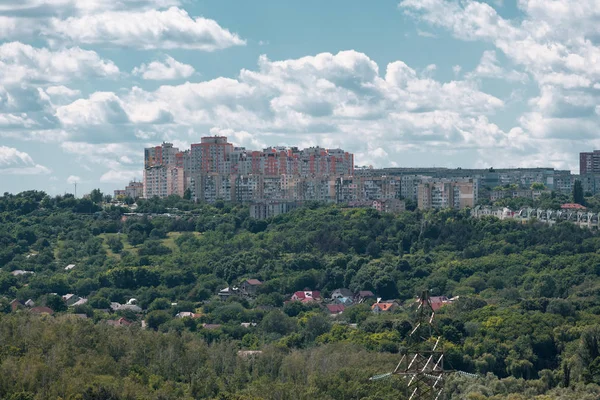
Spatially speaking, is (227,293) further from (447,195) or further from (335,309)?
(447,195)

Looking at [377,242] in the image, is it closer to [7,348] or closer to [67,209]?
[67,209]

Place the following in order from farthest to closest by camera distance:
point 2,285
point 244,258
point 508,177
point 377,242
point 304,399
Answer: point 508,177 < point 377,242 < point 244,258 < point 2,285 < point 304,399

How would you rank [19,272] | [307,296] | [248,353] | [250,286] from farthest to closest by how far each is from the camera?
[19,272], [250,286], [307,296], [248,353]

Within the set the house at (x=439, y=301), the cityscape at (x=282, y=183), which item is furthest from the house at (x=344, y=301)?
the cityscape at (x=282, y=183)

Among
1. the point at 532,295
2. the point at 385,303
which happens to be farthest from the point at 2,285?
the point at 532,295

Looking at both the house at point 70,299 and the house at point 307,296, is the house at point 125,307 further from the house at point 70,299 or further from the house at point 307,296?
the house at point 307,296

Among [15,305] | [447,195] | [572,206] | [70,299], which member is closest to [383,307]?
[70,299]
